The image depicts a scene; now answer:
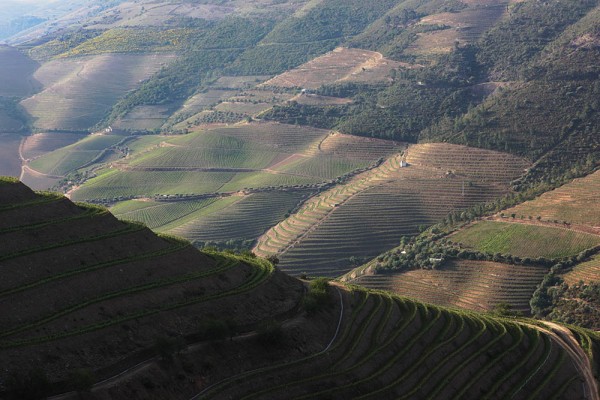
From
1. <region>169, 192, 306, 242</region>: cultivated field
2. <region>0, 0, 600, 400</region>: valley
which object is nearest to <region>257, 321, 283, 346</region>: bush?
<region>0, 0, 600, 400</region>: valley

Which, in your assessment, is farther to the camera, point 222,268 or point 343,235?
point 343,235

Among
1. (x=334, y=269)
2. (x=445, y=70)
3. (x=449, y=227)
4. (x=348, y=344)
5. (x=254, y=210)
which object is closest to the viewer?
(x=348, y=344)

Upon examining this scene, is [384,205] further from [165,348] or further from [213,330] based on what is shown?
[165,348]

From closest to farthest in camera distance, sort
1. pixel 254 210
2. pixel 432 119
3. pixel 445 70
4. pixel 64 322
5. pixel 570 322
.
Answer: pixel 64 322
pixel 570 322
pixel 254 210
pixel 432 119
pixel 445 70

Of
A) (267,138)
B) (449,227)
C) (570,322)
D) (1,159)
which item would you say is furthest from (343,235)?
(1,159)

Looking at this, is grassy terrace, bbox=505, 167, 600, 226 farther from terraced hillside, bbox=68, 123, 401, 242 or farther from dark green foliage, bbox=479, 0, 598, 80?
dark green foliage, bbox=479, 0, 598, 80

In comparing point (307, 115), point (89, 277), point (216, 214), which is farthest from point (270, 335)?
point (307, 115)

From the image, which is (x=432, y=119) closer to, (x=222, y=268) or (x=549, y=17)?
(x=549, y=17)
